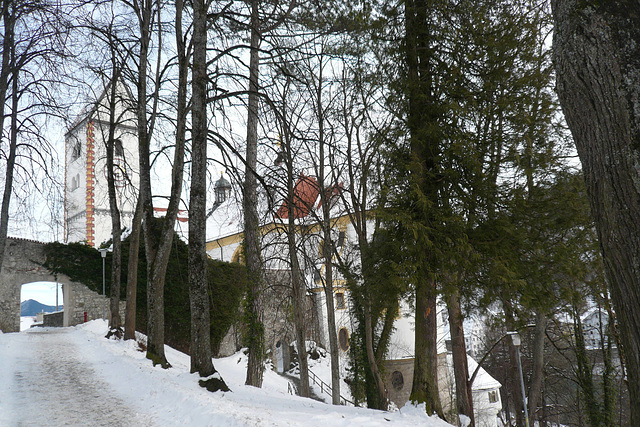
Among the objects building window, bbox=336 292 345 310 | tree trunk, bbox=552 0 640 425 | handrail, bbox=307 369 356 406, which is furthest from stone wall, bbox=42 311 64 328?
tree trunk, bbox=552 0 640 425

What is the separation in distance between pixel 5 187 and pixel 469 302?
38.2 feet

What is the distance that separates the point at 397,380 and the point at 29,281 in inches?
737

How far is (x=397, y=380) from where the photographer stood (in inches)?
1002

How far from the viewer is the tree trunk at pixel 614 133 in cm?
240

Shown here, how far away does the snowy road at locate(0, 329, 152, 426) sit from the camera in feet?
17.9

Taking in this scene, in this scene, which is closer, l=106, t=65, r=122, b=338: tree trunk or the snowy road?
the snowy road

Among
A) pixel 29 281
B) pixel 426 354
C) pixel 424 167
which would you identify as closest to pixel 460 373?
pixel 426 354

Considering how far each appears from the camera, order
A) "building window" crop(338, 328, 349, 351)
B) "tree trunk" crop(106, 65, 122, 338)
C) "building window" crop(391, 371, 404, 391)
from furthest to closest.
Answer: "building window" crop(338, 328, 349, 351)
"building window" crop(391, 371, 404, 391)
"tree trunk" crop(106, 65, 122, 338)

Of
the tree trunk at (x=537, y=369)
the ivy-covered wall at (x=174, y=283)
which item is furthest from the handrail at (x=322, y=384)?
the tree trunk at (x=537, y=369)

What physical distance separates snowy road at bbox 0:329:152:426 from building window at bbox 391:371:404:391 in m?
18.4

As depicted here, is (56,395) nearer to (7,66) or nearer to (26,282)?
(7,66)

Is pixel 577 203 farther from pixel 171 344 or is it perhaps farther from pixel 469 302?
pixel 171 344

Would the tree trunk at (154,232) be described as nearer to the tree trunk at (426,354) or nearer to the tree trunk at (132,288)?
the tree trunk at (132,288)

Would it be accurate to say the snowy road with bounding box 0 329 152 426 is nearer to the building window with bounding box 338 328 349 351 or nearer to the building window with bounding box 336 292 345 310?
the building window with bounding box 336 292 345 310
